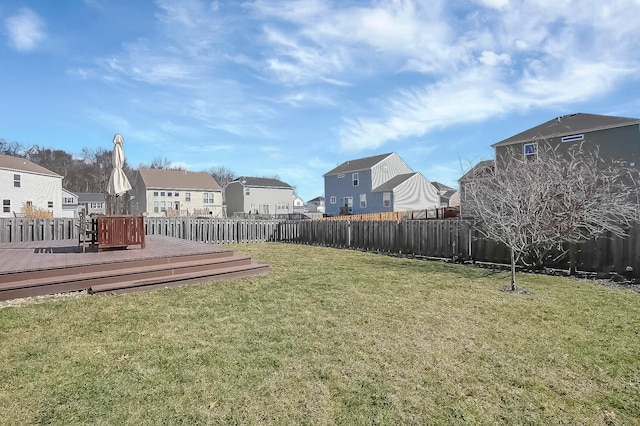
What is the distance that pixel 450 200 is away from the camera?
Answer: 158ft

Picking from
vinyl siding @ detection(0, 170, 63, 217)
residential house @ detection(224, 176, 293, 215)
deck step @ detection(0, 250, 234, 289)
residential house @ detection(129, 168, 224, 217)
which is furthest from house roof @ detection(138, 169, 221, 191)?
deck step @ detection(0, 250, 234, 289)

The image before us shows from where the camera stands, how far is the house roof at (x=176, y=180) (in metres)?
42.6

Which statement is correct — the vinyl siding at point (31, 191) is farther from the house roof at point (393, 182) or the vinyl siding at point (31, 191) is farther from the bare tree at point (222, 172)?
the bare tree at point (222, 172)

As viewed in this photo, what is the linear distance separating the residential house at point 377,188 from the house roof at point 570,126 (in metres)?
13.9

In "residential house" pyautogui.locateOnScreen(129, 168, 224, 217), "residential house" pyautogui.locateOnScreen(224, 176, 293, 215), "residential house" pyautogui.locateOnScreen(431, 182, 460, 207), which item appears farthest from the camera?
"residential house" pyautogui.locateOnScreen(224, 176, 293, 215)

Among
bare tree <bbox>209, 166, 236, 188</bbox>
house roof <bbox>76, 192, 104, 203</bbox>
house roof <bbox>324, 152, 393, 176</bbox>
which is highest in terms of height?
bare tree <bbox>209, 166, 236, 188</bbox>

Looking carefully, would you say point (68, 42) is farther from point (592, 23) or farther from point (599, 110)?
point (599, 110)

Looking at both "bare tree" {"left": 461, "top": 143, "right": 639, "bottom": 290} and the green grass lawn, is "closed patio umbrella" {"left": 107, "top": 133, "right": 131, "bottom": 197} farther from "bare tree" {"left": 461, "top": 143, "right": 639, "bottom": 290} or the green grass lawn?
"bare tree" {"left": 461, "top": 143, "right": 639, "bottom": 290}

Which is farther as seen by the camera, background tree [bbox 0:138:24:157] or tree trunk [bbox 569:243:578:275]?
background tree [bbox 0:138:24:157]

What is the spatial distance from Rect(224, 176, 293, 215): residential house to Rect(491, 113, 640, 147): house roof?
33.6m

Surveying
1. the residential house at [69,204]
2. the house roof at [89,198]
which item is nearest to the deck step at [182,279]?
the residential house at [69,204]

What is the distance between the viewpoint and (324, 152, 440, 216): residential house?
35.4 meters

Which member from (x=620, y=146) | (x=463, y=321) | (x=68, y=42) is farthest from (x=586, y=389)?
(x=620, y=146)

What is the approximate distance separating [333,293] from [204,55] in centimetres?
1001
